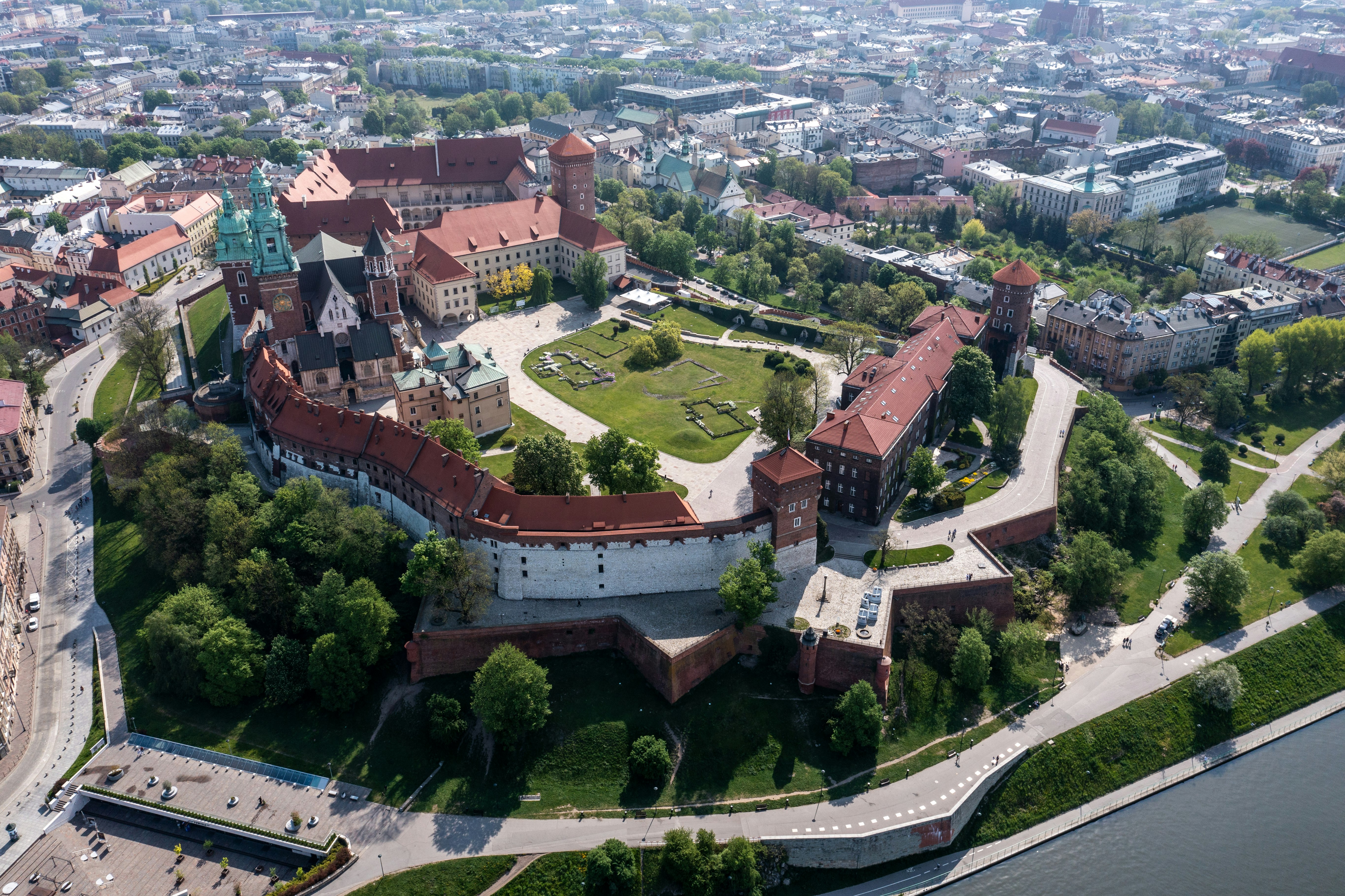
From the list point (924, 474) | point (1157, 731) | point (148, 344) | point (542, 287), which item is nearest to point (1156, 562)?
point (1157, 731)

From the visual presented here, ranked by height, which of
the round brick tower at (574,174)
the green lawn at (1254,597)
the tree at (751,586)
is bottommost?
the green lawn at (1254,597)

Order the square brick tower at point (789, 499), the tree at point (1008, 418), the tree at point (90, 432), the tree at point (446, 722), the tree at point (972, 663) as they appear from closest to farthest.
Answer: the tree at point (446, 722), the tree at point (972, 663), the square brick tower at point (789, 499), the tree at point (1008, 418), the tree at point (90, 432)

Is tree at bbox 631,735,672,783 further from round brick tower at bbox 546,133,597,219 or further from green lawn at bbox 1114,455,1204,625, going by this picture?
round brick tower at bbox 546,133,597,219

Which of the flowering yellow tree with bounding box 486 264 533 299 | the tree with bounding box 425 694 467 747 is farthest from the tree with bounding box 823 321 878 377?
the tree with bounding box 425 694 467 747

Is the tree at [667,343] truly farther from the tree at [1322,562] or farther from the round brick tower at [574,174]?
the tree at [1322,562]

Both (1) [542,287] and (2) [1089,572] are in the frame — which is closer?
(2) [1089,572]

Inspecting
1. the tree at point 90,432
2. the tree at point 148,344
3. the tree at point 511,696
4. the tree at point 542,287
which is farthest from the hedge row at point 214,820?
the tree at point 542,287

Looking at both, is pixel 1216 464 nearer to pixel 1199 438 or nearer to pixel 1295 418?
pixel 1199 438
